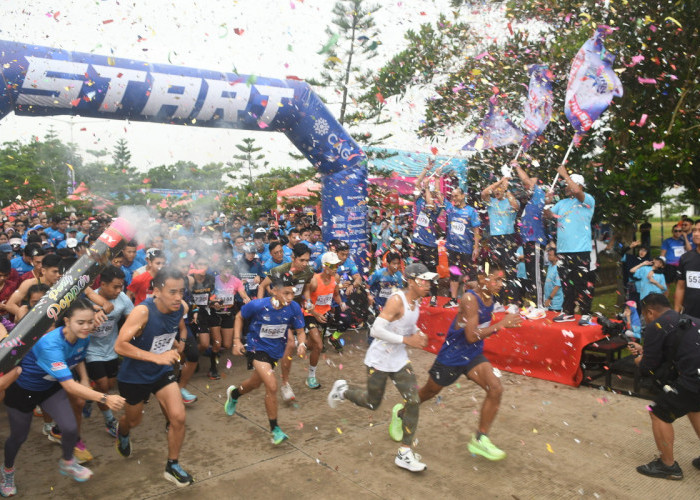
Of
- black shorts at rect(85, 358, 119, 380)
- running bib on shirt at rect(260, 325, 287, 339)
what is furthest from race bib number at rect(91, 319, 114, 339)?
running bib on shirt at rect(260, 325, 287, 339)

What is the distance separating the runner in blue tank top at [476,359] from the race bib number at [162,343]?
7.30ft

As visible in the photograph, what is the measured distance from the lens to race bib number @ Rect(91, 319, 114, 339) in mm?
5199

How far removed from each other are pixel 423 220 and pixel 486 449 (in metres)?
5.28

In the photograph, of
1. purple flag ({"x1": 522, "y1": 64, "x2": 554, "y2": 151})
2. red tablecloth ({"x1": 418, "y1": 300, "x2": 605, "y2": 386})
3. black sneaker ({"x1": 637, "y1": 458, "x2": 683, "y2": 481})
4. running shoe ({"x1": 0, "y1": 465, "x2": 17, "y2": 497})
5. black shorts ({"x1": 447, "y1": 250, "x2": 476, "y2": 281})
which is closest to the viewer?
running shoe ({"x1": 0, "y1": 465, "x2": 17, "y2": 497})

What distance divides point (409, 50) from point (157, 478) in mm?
14819

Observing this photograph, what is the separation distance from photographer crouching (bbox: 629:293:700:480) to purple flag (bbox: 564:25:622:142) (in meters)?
3.65

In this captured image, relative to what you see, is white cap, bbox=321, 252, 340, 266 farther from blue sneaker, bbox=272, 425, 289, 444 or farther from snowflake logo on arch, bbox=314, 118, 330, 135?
snowflake logo on arch, bbox=314, 118, 330, 135

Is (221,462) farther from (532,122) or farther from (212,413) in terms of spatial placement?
(532,122)

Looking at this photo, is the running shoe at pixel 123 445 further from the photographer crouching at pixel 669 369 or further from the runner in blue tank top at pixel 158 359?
the photographer crouching at pixel 669 369

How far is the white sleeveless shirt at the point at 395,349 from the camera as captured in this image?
4648 mm

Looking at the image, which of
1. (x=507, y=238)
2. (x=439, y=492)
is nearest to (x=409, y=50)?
(x=507, y=238)

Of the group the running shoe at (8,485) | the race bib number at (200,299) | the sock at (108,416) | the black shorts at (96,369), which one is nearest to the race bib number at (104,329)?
the black shorts at (96,369)

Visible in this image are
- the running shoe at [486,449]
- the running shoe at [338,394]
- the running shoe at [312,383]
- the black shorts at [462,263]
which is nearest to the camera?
the running shoe at [486,449]

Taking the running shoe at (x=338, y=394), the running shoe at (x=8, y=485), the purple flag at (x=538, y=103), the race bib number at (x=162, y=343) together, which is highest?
the purple flag at (x=538, y=103)
